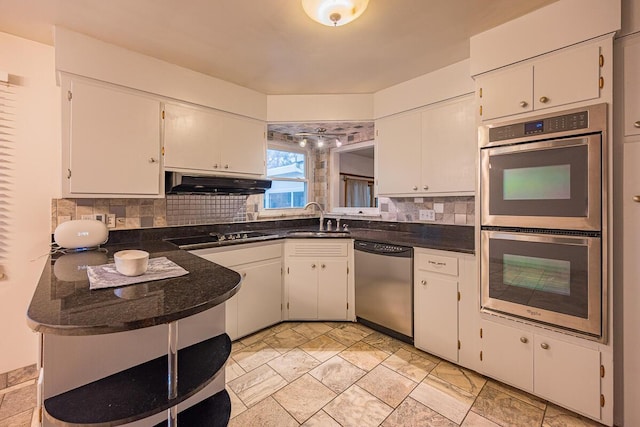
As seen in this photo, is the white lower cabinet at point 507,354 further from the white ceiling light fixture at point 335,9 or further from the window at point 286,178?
the window at point 286,178

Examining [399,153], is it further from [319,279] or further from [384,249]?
[319,279]

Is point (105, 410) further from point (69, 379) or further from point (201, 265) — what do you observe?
point (201, 265)

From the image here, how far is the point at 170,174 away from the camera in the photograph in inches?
90.1

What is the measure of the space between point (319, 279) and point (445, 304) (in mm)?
1164

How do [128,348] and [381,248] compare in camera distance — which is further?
[381,248]

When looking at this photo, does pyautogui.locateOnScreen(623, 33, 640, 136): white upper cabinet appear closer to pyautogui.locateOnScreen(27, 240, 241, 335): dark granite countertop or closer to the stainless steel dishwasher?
the stainless steel dishwasher

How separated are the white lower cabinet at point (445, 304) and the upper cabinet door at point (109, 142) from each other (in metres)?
2.25

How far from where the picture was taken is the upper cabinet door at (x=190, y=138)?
2244 mm

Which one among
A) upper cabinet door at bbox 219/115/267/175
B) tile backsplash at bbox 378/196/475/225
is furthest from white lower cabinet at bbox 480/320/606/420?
upper cabinet door at bbox 219/115/267/175

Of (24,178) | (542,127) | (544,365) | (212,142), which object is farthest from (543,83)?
(24,178)

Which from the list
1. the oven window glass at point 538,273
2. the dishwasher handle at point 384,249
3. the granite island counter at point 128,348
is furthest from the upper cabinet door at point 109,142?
the oven window glass at point 538,273

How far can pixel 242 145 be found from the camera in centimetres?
270

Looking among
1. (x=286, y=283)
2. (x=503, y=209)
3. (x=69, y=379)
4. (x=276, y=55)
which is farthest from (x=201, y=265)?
(x=503, y=209)

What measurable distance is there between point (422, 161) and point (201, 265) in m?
2.01
